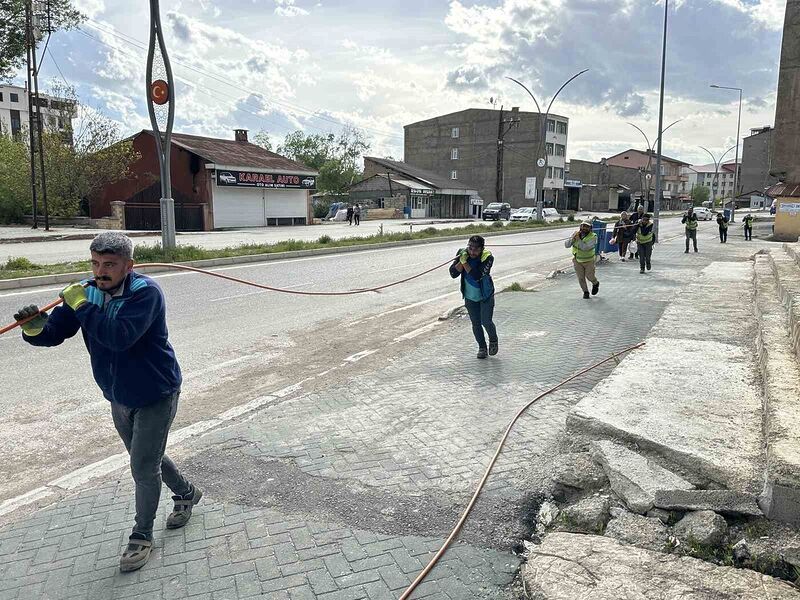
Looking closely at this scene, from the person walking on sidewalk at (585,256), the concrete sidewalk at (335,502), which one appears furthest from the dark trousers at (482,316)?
the person walking on sidewalk at (585,256)

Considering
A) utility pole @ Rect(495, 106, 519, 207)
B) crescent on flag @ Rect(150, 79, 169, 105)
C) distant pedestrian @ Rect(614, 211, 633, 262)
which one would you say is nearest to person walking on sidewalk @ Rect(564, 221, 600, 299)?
distant pedestrian @ Rect(614, 211, 633, 262)

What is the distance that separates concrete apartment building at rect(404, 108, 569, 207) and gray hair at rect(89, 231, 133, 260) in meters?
77.5

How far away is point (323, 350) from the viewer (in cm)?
774

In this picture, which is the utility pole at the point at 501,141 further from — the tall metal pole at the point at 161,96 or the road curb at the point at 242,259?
the tall metal pole at the point at 161,96

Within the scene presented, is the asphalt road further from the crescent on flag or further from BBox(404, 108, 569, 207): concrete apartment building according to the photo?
BBox(404, 108, 569, 207): concrete apartment building

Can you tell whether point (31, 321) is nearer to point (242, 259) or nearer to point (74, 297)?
point (74, 297)

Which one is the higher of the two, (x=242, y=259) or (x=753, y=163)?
(x=753, y=163)

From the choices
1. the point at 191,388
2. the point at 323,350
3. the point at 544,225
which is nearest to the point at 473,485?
the point at 191,388

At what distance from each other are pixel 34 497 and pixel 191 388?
228 cm

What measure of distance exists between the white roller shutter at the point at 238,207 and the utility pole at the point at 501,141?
4588cm

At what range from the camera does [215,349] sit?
7664 millimetres

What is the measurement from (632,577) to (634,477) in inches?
36.4

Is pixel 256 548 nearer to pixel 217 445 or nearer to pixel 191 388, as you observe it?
pixel 217 445

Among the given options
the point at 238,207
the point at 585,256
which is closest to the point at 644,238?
the point at 585,256
